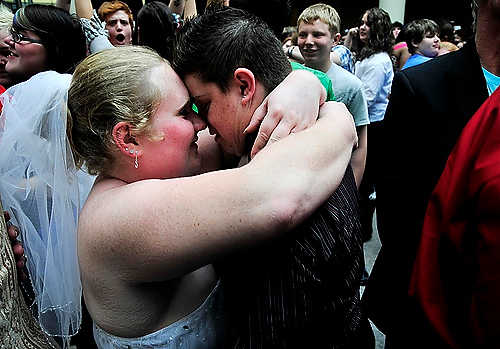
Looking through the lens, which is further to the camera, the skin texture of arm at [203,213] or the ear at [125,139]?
the ear at [125,139]

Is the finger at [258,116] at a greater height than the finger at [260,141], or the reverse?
the finger at [258,116]

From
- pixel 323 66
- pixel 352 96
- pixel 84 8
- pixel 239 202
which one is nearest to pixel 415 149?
pixel 239 202

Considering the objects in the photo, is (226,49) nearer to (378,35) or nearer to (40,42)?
(40,42)

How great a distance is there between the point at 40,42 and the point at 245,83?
1721mm

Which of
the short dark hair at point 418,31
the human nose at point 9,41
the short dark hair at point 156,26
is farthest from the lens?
the short dark hair at point 418,31

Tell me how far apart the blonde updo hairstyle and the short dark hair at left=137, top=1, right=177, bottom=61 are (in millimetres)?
1843

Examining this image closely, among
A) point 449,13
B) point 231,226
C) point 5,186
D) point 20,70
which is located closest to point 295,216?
point 231,226

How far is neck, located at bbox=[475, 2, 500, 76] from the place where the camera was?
1.43 m

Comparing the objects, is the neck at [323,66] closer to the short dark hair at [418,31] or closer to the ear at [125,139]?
the short dark hair at [418,31]

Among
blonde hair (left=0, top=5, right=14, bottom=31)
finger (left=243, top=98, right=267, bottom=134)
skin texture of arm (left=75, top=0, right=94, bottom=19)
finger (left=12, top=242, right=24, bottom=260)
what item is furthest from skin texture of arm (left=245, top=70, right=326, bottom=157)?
skin texture of arm (left=75, top=0, right=94, bottom=19)

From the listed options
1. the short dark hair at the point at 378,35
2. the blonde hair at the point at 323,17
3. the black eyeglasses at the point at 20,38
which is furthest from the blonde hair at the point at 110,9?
the short dark hair at the point at 378,35

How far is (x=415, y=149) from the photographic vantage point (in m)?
1.55

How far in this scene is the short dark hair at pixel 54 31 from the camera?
7.91 feet

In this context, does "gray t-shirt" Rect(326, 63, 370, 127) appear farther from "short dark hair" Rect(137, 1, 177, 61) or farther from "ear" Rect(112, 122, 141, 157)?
"ear" Rect(112, 122, 141, 157)
